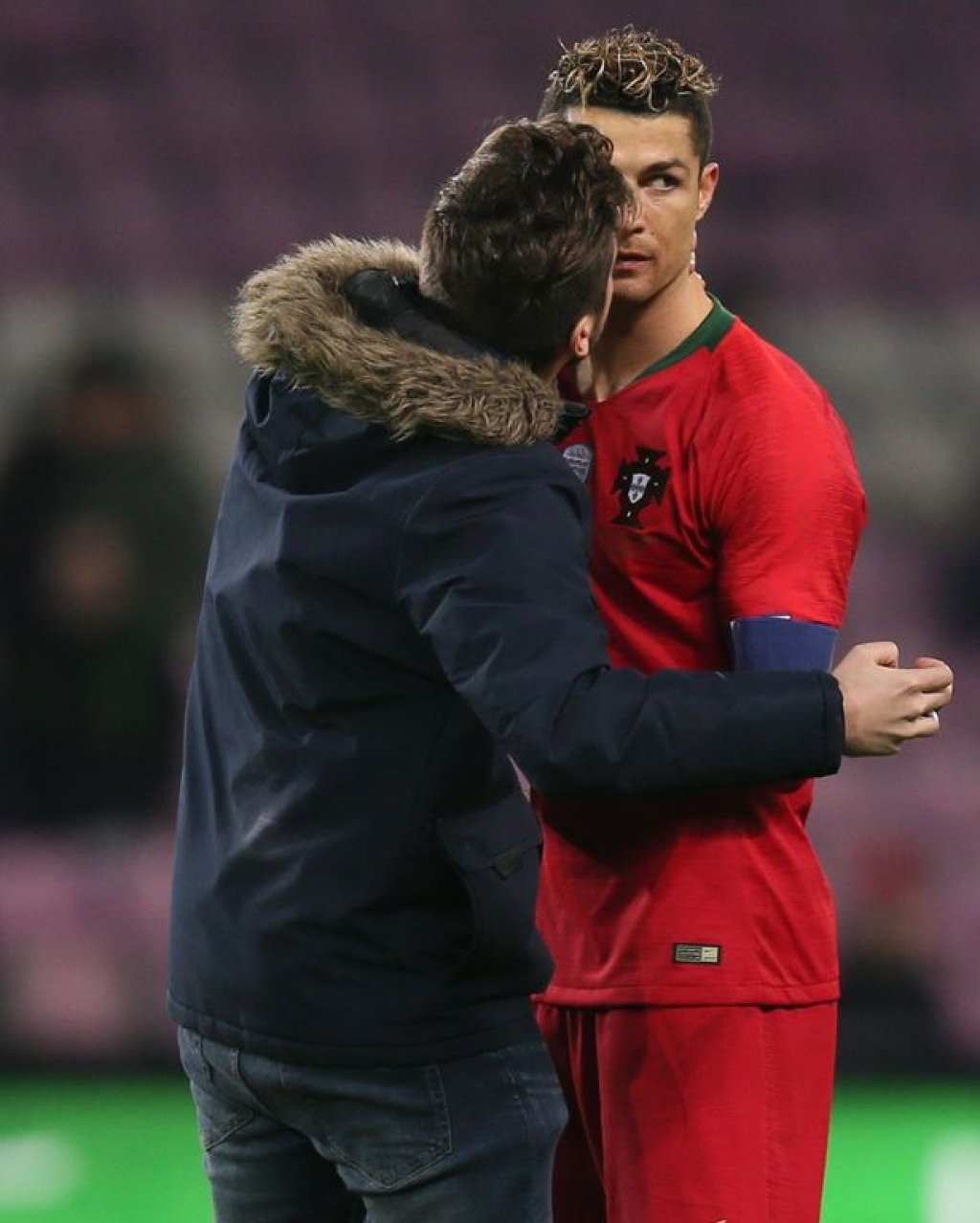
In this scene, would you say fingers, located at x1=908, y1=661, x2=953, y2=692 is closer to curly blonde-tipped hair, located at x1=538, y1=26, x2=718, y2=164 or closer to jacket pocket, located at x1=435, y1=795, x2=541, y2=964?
jacket pocket, located at x1=435, y1=795, x2=541, y2=964

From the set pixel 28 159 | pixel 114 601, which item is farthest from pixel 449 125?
pixel 114 601

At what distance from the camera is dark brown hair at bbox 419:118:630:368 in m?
1.60

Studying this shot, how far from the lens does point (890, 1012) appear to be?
438 centimetres

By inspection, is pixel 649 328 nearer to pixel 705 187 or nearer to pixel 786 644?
pixel 705 187

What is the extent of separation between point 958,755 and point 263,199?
1971mm

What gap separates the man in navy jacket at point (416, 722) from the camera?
1.56 metres

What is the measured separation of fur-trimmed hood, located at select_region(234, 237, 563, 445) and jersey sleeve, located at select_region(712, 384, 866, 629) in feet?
0.97

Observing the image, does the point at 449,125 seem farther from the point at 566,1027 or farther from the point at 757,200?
the point at 566,1027

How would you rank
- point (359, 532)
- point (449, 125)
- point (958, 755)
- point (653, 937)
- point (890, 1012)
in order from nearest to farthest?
point (359, 532), point (653, 937), point (890, 1012), point (958, 755), point (449, 125)

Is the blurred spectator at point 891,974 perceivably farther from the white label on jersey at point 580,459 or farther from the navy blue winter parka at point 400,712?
the navy blue winter parka at point 400,712

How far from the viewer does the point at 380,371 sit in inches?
62.4

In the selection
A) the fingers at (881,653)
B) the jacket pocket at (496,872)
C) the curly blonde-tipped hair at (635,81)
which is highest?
the curly blonde-tipped hair at (635,81)

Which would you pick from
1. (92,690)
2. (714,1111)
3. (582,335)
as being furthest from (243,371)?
(582,335)

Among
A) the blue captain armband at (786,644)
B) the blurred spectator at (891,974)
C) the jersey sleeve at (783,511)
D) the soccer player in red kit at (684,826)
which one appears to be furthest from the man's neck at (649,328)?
the blurred spectator at (891,974)
